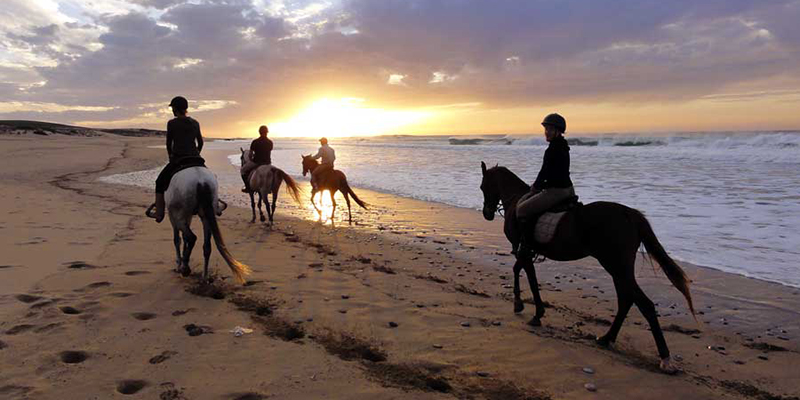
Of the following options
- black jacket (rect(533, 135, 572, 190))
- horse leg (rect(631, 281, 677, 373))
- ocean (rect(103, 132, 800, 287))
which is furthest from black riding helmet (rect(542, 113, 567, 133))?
ocean (rect(103, 132, 800, 287))

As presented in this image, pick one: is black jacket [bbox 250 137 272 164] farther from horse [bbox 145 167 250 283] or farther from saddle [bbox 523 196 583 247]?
saddle [bbox 523 196 583 247]

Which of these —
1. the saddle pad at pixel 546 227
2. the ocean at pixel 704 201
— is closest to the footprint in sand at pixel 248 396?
the saddle pad at pixel 546 227

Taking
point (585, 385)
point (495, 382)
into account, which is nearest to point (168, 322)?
point (495, 382)

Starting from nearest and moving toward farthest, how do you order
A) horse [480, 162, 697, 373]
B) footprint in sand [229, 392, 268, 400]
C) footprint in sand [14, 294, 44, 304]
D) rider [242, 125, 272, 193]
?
footprint in sand [229, 392, 268, 400] → horse [480, 162, 697, 373] → footprint in sand [14, 294, 44, 304] → rider [242, 125, 272, 193]

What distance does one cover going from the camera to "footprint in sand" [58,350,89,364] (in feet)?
13.1

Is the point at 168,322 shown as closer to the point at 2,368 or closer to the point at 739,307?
the point at 2,368

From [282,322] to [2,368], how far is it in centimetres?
249

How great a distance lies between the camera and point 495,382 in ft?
12.9

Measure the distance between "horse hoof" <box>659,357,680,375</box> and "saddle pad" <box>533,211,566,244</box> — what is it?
1.68 metres

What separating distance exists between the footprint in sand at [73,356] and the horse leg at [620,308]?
209 inches

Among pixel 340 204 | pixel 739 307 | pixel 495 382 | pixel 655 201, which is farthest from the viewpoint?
pixel 340 204

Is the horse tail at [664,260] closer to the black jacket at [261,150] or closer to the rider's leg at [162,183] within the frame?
the rider's leg at [162,183]

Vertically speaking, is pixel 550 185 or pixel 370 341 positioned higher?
pixel 550 185

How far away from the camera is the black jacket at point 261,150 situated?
12133 millimetres
